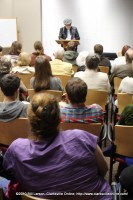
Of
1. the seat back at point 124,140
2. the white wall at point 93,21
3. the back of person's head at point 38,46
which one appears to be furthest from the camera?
the white wall at point 93,21

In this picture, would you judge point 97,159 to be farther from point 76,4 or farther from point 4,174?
point 76,4

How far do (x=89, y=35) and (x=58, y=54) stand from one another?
184 inches

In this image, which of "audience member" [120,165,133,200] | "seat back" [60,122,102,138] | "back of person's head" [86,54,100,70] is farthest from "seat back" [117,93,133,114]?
"audience member" [120,165,133,200]

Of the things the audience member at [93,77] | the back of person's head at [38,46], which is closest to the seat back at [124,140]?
the audience member at [93,77]

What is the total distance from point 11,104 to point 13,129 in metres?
0.23

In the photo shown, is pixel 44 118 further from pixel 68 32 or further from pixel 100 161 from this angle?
pixel 68 32

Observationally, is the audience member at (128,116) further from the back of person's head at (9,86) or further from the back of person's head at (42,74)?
the back of person's head at (42,74)

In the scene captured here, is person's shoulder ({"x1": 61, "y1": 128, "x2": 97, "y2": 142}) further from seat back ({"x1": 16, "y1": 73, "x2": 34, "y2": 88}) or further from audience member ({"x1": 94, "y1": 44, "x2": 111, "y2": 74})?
audience member ({"x1": 94, "y1": 44, "x2": 111, "y2": 74})

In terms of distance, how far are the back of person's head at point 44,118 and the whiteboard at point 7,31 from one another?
8016 millimetres

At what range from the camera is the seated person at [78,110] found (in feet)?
8.91

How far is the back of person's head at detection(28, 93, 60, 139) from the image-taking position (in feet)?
5.99

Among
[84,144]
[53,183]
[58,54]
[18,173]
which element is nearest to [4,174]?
[18,173]

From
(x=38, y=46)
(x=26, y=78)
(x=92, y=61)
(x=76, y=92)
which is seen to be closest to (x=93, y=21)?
(x=38, y=46)

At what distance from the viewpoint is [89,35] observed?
10.0 m
